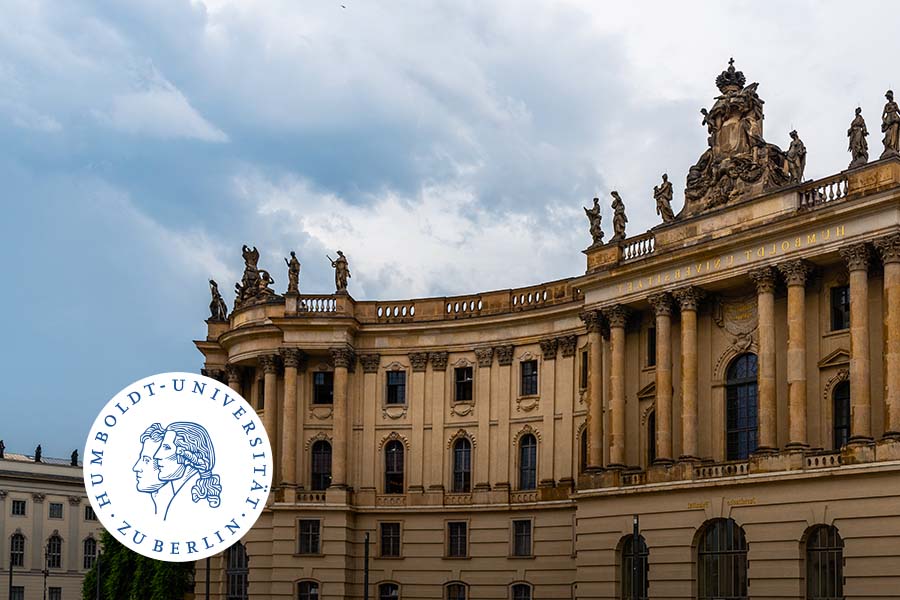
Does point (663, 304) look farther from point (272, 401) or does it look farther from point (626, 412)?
point (272, 401)

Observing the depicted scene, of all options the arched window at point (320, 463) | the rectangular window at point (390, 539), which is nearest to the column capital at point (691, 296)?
the rectangular window at point (390, 539)

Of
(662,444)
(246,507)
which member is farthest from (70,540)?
(246,507)

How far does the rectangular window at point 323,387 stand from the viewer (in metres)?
70.9

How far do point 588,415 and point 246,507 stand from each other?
124 feet

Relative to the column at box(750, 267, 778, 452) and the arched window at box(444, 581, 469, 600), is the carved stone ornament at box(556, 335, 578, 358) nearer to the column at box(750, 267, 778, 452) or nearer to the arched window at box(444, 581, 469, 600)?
the arched window at box(444, 581, 469, 600)

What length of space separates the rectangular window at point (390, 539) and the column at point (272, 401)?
6.17 m

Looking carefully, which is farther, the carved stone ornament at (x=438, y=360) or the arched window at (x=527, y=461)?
the carved stone ornament at (x=438, y=360)

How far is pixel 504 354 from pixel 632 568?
49.9 ft

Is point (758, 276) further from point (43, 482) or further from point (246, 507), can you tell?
point (43, 482)

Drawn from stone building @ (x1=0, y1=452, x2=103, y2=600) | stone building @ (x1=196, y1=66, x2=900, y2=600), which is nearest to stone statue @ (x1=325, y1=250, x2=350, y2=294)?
A: stone building @ (x1=196, y1=66, x2=900, y2=600)

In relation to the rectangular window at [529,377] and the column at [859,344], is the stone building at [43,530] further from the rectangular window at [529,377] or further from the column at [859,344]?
the column at [859,344]

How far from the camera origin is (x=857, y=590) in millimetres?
46281

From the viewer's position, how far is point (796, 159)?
175 ft

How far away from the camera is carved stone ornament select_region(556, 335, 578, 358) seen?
64562mm
